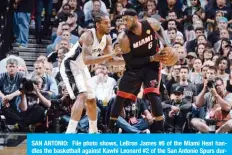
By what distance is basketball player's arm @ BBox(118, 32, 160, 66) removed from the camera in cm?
1195

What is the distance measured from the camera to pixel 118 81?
570 inches

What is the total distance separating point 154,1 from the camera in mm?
18375

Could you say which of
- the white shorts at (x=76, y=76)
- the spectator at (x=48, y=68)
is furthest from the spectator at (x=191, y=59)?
the white shorts at (x=76, y=76)

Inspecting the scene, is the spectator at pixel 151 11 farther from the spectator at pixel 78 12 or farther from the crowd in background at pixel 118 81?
the spectator at pixel 78 12

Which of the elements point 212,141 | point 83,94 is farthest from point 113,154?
point 83,94

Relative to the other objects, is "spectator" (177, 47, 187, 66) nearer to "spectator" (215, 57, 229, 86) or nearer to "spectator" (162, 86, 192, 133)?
"spectator" (215, 57, 229, 86)

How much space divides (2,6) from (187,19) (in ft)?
13.5

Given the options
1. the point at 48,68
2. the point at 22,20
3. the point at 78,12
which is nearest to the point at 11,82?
the point at 48,68

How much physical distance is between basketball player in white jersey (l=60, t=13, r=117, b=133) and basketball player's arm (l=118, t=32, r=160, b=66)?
0.69ft

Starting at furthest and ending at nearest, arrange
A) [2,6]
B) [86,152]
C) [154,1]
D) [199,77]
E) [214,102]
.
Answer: [154,1], [2,6], [199,77], [214,102], [86,152]

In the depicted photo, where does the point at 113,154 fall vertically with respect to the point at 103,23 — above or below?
below

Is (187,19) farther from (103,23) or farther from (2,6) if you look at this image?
(103,23)

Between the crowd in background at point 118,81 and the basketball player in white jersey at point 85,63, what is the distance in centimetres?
49

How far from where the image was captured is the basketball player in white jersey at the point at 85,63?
12.0m
